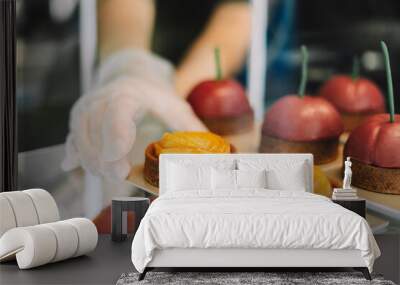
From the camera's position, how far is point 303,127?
7.51m

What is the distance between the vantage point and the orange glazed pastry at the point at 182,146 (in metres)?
7.47

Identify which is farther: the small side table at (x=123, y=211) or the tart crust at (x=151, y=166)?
the tart crust at (x=151, y=166)

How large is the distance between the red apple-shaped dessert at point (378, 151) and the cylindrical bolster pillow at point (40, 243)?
2.97m

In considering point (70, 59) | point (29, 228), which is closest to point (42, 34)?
point (70, 59)

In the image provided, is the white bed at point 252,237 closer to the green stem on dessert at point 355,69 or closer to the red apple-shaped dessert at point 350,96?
the red apple-shaped dessert at point 350,96

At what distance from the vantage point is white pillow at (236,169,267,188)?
6648 mm

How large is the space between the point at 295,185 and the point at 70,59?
2573 millimetres

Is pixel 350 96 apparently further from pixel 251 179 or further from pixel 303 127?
pixel 251 179

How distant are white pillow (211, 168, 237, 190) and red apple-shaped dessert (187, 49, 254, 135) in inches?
36.6

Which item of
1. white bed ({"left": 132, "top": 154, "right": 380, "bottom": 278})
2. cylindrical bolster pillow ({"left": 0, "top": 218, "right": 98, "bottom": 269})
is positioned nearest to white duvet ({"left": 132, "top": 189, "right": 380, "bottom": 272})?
white bed ({"left": 132, "top": 154, "right": 380, "bottom": 278})

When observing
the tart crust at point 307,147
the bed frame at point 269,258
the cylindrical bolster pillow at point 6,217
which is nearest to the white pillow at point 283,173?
the tart crust at point 307,147

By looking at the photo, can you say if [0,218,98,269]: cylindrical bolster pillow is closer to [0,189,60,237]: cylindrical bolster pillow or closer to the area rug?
[0,189,60,237]: cylindrical bolster pillow

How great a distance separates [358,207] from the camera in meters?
6.79

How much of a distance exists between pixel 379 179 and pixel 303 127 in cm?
89
